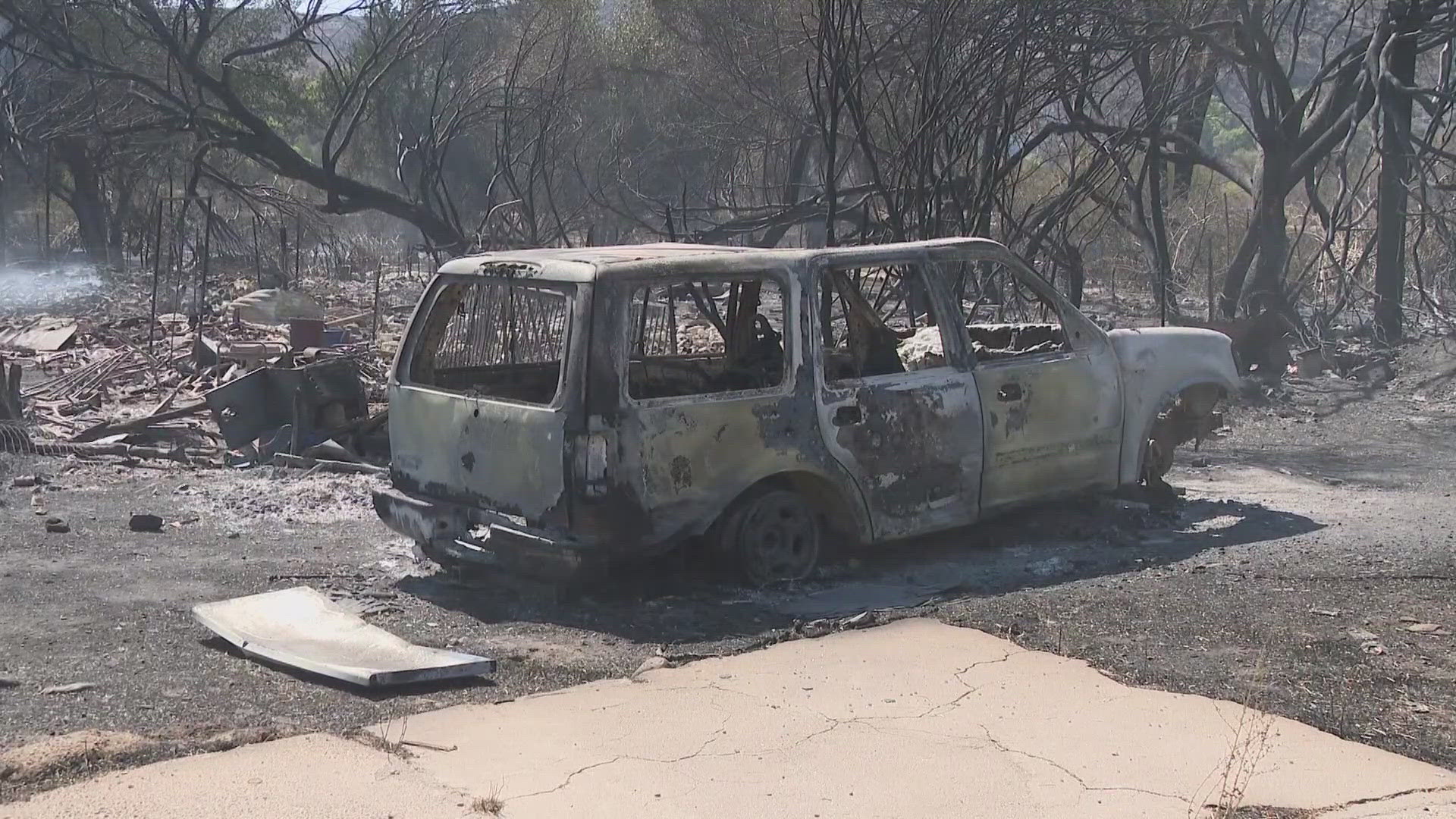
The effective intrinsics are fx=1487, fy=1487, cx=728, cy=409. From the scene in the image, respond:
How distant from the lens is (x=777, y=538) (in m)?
6.77

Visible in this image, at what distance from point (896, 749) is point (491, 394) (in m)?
3.09

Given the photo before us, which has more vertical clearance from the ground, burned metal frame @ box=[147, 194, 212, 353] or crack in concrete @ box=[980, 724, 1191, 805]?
burned metal frame @ box=[147, 194, 212, 353]

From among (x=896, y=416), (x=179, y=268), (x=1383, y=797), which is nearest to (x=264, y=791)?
(x=1383, y=797)

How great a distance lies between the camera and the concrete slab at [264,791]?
13.3 ft

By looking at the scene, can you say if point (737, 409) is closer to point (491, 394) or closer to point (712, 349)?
point (491, 394)

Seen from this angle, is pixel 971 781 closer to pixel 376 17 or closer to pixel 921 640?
pixel 921 640

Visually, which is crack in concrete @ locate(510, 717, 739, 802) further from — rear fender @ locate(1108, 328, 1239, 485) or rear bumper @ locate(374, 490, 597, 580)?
rear fender @ locate(1108, 328, 1239, 485)

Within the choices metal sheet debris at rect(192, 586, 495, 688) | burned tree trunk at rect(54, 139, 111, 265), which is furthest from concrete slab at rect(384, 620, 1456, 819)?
burned tree trunk at rect(54, 139, 111, 265)

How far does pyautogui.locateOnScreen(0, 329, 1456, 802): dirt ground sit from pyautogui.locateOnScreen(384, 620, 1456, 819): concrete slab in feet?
0.73

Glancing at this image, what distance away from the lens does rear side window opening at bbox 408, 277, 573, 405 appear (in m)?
7.10

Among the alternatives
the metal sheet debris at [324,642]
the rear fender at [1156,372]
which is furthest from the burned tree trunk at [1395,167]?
the metal sheet debris at [324,642]

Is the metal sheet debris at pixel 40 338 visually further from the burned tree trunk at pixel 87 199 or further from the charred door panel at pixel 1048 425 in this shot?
the burned tree trunk at pixel 87 199

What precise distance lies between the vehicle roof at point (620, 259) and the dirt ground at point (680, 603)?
4.44 feet

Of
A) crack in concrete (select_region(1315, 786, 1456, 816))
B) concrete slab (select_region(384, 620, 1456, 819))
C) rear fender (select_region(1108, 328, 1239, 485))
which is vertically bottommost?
concrete slab (select_region(384, 620, 1456, 819))
